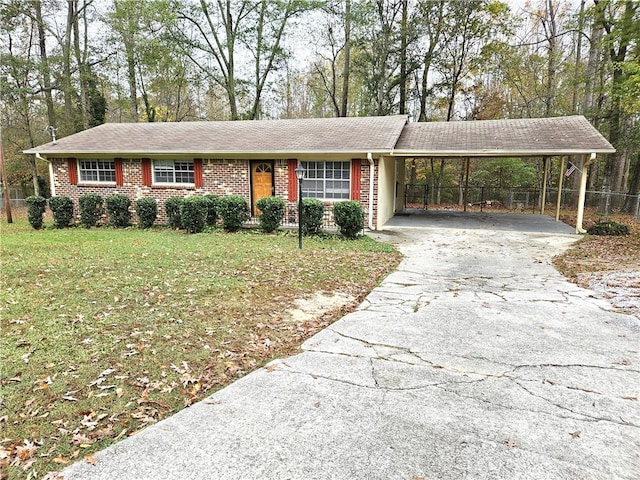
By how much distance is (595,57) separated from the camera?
17625mm

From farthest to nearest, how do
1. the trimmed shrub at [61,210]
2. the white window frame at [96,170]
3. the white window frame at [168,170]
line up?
the white window frame at [96,170]
the white window frame at [168,170]
the trimmed shrub at [61,210]

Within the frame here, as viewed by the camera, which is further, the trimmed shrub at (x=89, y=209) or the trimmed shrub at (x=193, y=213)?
the trimmed shrub at (x=89, y=209)

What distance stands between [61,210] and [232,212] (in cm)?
563

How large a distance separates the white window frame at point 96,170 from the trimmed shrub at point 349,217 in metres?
8.44

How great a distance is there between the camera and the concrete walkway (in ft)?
7.34

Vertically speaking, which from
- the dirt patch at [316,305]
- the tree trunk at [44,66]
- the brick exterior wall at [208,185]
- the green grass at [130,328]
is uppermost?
the tree trunk at [44,66]

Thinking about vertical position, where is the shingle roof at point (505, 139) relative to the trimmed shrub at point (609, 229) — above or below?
above

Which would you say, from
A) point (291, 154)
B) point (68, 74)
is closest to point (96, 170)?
point (291, 154)

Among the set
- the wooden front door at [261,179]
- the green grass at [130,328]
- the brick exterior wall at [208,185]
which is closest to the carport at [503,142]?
the brick exterior wall at [208,185]

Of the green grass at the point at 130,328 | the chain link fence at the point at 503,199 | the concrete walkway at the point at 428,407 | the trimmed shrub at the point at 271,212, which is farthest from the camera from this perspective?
the chain link fence at the point at 503,199

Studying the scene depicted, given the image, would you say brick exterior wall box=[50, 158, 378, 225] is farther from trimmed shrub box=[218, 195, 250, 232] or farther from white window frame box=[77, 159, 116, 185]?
trimmed shrub box=[218, 195, 250, 232]

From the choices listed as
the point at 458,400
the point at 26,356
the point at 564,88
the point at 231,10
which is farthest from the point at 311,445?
the point at 231,10

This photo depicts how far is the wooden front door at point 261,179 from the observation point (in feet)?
42.0

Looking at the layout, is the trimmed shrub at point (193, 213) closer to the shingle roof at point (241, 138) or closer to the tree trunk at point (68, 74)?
the shingle roof at point (241, 138)
